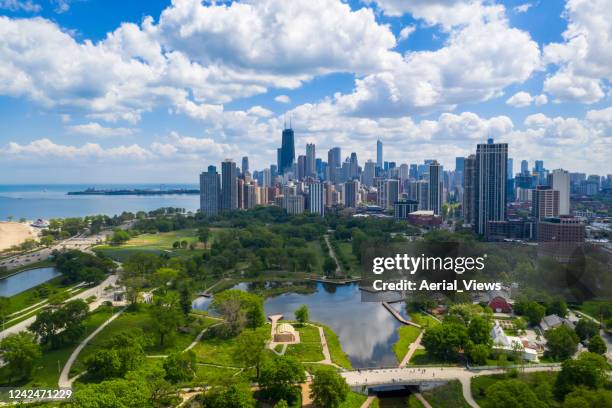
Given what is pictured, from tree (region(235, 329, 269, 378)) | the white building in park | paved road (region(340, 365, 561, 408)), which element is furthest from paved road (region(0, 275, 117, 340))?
the white building in park

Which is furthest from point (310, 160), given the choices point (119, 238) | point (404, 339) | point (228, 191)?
point (404, 339)

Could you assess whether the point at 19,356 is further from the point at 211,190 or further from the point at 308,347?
the point at 211,190

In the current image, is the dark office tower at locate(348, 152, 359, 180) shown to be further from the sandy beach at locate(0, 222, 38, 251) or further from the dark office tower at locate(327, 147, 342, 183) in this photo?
the sandy beach at locate(0, 222, 38, 251)

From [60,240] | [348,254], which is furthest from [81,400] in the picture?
[60,240]

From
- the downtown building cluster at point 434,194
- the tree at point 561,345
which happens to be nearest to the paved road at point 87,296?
the tree at point 561,345

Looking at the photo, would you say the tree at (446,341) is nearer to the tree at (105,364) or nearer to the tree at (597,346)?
the tree at (597,346)
